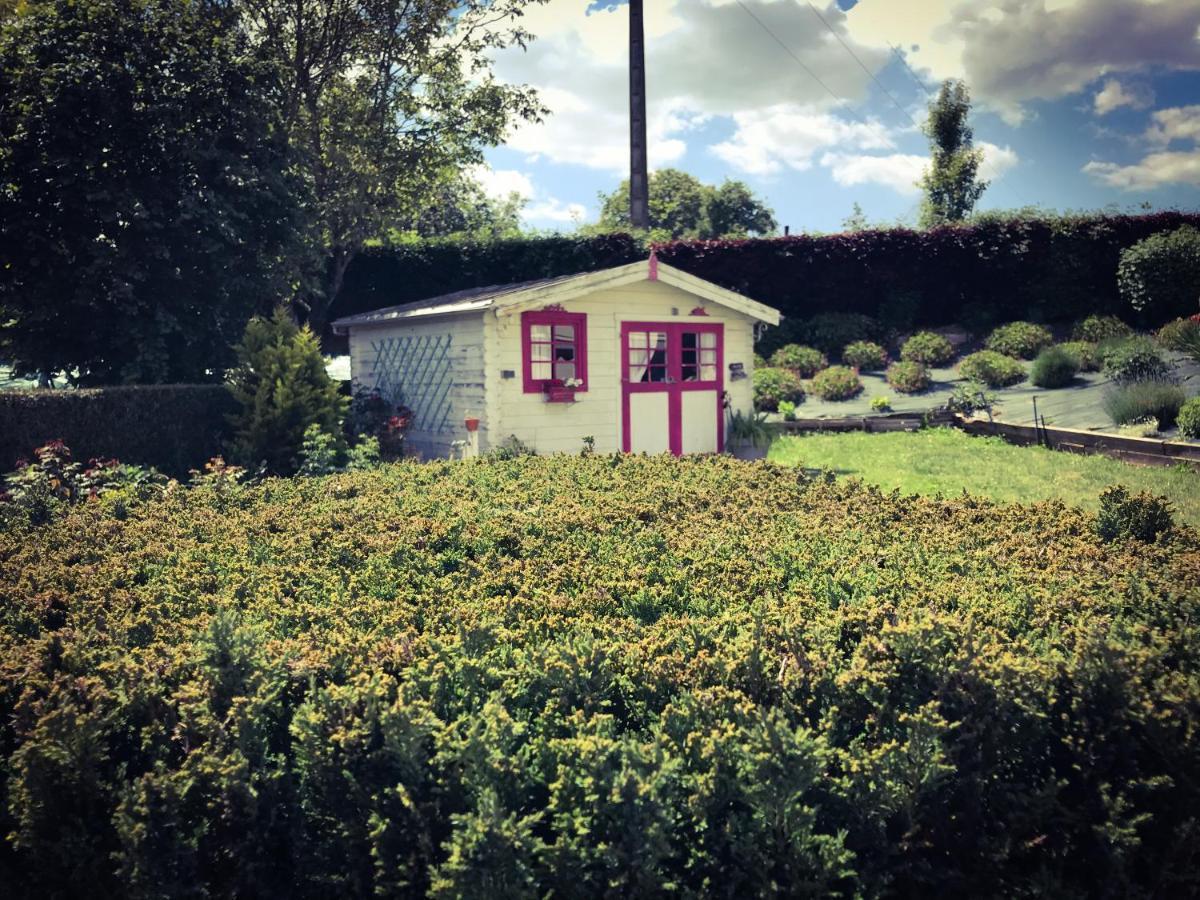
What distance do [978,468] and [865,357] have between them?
33.0 feet

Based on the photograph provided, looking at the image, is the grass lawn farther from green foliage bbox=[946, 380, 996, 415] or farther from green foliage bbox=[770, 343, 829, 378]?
green foliage bbox=[770, 343, 829, 378]

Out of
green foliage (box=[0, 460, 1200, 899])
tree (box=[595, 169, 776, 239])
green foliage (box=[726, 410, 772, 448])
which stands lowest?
green foliage (box=[0, 460, 1200, 899])

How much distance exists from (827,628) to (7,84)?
15823 millimetres

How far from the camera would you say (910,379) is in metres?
19.2

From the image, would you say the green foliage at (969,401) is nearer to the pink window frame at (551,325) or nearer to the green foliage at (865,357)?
the green foliage at (865,357)

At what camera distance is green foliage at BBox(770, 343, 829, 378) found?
70.0 feet

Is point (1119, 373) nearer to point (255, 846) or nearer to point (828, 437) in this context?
point (828, 437)

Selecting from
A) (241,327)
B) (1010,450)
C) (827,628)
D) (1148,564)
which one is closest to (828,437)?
(1010,450)

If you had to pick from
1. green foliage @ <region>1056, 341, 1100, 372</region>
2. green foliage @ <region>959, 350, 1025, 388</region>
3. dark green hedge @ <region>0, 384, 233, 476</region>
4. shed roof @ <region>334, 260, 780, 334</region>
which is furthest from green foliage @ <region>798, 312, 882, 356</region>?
dark green hedge @ <region>0, 384, 233, 476</region>

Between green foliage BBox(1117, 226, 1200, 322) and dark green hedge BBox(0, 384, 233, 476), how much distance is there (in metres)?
21.3

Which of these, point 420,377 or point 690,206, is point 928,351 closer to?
point 420,377

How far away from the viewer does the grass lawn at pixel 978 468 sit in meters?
9.93

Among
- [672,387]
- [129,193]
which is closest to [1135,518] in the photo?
[672,387]

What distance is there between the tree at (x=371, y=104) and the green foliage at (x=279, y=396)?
554 centimetres
